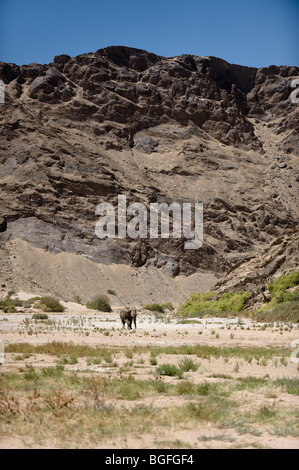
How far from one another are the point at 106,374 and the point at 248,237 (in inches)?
3812

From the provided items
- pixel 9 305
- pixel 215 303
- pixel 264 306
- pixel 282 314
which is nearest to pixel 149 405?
pixel 282 314

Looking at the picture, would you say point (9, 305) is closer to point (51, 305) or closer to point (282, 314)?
point (51, 305)

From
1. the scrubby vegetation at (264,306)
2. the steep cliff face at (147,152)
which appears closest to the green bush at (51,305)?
the scrubby vegetation at (264,306)

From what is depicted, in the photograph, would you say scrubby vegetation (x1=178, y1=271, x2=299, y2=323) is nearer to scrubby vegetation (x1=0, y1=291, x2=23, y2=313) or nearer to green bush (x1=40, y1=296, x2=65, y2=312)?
green bush (x1=40, y1=296, x2=65, y2=312)

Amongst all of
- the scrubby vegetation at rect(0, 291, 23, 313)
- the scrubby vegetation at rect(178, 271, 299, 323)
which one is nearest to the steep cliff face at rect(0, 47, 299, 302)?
the scrubby vegetation at rect(0, 291, 23, 313)

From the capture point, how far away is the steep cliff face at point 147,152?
89.4 metres

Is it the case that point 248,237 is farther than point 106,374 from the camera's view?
Yes

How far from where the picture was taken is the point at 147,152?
121688 mm

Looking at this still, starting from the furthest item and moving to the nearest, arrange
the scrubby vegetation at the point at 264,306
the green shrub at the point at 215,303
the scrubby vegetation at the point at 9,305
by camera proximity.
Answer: the scrubby vegetation at the point at 9,305
the green shrub at the point at 215,303
the scrubby vegetation at the point at 264,306

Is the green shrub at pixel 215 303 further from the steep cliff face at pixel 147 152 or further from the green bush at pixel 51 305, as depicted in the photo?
the steep cliff face at pixel 147 152
